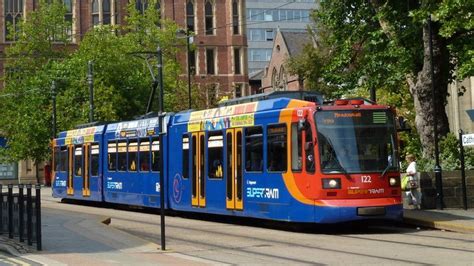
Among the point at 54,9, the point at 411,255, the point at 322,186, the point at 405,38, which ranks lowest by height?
the point at 411,255

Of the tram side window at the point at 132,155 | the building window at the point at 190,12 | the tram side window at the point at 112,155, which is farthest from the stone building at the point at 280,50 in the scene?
the tram side window at the point at 132,155

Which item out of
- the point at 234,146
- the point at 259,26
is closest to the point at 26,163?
the point at 259,26

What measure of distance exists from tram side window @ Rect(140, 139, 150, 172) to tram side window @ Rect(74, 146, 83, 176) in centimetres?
618

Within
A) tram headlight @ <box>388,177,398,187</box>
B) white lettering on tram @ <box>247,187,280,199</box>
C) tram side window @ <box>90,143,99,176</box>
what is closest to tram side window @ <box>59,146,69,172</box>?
tram side window @ <box>90,143,99,176</box>

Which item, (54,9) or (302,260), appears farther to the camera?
(54,9)

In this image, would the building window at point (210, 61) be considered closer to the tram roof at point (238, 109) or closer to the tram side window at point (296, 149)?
the tram roof at point (238, 109)

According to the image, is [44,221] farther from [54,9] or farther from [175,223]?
[54,9]

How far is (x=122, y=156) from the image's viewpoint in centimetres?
2744

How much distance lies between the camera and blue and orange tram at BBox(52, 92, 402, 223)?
17.5 metres

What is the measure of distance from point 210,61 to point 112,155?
58702 millimetres

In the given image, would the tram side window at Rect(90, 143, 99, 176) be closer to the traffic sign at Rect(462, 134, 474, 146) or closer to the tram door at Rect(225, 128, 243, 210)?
the tram door at Rect(225, 128, 243, 210)

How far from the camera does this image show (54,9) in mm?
68125

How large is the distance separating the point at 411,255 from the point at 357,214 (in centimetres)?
408

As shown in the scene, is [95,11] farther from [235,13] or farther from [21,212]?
[21,212]
